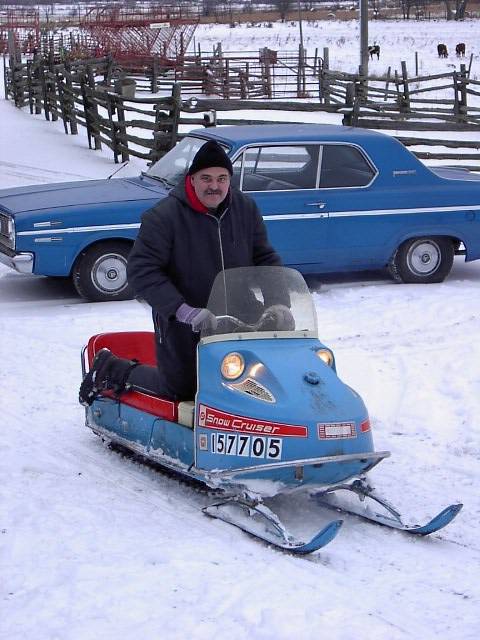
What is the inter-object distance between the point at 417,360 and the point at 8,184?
33.2ft

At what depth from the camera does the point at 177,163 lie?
408 inches

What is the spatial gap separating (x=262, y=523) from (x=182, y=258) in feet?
4.49

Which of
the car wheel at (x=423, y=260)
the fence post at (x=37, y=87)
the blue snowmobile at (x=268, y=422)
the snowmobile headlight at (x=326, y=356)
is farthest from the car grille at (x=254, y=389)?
the fence post at (x=37, y=87)

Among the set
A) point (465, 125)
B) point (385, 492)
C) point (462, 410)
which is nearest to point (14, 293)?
point (462, 410)

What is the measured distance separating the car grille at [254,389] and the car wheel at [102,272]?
16.0 ft

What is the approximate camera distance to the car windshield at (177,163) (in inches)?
401

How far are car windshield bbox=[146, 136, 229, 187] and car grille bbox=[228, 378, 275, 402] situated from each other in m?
5.17

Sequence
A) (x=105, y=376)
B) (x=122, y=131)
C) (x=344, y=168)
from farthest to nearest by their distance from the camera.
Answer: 1. (x=122, y=131)
2. (x=344, y=168)
3. (x=105, y=376)

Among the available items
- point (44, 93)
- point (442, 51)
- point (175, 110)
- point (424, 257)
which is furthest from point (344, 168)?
point (442, 51)

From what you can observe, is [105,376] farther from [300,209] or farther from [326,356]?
[300,209]

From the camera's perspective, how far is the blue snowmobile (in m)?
5.00

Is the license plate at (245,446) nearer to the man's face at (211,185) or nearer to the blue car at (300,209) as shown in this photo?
the man's face at (211,185)

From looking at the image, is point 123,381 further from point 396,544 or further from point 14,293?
point 14,293

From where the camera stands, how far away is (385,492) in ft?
18.8
